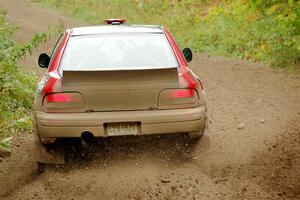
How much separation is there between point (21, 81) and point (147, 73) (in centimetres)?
273

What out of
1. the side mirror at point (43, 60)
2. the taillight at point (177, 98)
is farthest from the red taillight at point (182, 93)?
the side mirror at point (43, 60)

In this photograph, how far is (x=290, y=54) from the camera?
44.5 feet

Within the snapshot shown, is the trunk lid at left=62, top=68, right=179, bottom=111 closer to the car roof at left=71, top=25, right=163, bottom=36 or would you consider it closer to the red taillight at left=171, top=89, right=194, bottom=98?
the red taillight at left=171, top=89, right=194, bottom=98

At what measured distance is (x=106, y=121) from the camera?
6047mm

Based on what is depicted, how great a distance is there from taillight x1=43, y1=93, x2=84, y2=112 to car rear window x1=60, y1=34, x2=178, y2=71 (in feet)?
1.71

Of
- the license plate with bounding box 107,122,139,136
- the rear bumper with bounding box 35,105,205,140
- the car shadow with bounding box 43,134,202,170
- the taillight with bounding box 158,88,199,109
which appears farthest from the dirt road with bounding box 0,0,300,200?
the taillight with bounding box 158,88,199,109

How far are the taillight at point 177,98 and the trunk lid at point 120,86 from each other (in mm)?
63

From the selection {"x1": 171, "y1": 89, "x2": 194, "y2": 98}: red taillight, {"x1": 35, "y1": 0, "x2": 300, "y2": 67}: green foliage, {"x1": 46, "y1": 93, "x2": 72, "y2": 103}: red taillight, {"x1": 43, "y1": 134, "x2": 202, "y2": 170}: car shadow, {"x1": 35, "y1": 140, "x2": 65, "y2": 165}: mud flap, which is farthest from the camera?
{"x1": 35, "y1": 0, "x2": 300, "y2": 67}: green foliage

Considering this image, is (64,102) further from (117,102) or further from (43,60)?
(43,60)

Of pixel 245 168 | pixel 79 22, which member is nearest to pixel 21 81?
pixel 245 168

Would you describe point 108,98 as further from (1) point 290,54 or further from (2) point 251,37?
(2) point 251,37

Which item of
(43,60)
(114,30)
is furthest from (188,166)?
(43,60)

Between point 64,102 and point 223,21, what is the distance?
41.9ft

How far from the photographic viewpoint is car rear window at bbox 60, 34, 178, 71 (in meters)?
6.59
